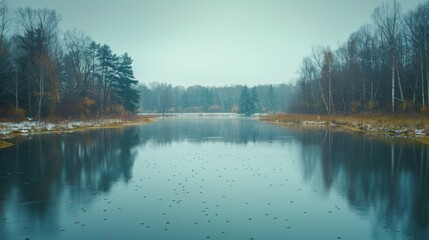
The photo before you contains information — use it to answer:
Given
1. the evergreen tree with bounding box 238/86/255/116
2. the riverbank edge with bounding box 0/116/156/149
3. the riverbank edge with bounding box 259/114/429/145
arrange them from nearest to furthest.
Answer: the riverbank edge with bounding box 259/114/429/145
the riverbank edge with bounding box 0/116/156/149
the evergreen tree with bounding box 238/86/255/116

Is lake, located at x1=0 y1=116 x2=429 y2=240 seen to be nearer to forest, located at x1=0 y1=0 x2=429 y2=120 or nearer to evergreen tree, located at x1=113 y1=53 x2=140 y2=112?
forest, located at x1=0 y1=0 x2=429 y2=120

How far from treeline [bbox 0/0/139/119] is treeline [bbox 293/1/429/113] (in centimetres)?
3922

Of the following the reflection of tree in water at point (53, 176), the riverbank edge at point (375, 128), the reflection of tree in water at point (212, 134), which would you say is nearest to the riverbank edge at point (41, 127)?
the reflection of tree in water at point (53, 176)

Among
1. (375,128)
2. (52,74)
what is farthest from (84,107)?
(375,128)

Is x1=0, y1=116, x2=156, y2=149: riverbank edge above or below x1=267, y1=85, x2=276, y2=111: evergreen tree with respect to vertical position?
below

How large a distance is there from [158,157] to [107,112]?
148 ft

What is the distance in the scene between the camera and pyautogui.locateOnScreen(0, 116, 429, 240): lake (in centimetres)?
717

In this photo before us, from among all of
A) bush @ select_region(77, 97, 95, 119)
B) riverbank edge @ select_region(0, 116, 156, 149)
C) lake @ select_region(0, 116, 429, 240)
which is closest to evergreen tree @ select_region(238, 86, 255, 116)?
riverbank edge @ select_region(0, 116, 156, 149)

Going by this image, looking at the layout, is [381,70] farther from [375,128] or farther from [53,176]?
[53,176]

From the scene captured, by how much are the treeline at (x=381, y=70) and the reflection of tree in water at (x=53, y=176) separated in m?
29.5

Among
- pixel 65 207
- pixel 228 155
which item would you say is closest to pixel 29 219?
pixel 65 207

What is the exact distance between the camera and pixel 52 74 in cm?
4262

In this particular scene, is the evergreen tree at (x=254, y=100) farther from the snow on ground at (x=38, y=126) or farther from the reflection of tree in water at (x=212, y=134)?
the snow on ground at (x=38, y=126)

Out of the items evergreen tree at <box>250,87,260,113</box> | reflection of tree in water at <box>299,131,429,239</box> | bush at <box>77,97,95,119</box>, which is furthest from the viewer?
evergreen tree at <box>250,87,260,113</box>
